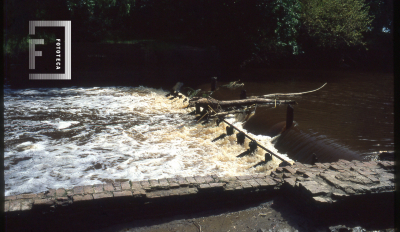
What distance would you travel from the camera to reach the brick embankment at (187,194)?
402 centimetres

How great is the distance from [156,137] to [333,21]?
19379 millimetres

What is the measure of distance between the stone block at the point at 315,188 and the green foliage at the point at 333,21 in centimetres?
2080

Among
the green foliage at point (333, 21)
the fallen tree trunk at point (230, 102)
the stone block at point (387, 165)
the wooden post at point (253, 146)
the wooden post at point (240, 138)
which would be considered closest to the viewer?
the stone block at point (387, 165)

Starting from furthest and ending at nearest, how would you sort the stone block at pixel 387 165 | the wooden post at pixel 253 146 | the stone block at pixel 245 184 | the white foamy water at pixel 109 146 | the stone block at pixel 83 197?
1. the wooden post at pixel 253 146
2. the white foamy water at pixel 109 146
3. the stone block at pixel 387 165
4. the stone block at pixel 245 184
5. the stone block at pixel 83 197

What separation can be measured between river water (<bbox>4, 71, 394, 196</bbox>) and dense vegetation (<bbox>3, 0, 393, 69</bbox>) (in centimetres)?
632

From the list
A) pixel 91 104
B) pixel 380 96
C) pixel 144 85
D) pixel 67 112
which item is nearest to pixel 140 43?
pixel 144 85

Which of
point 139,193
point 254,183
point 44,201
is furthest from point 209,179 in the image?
point 44,201

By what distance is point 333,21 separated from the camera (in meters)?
23.2

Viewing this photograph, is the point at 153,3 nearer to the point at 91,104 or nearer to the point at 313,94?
the point at 91,104

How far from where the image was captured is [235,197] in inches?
182

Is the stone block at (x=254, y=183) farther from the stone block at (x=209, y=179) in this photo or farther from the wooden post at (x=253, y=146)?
the wooden post at (x=253, y=146)

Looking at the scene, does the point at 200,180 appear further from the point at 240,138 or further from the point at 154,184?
the point at 240,138

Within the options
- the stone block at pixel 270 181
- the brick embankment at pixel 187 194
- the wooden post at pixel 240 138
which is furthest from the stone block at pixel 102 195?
the wooden post at pixel 240 138

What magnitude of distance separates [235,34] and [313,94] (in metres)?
7.90
